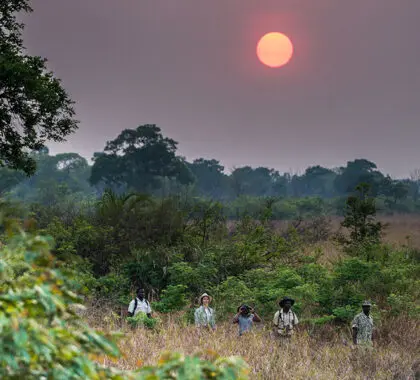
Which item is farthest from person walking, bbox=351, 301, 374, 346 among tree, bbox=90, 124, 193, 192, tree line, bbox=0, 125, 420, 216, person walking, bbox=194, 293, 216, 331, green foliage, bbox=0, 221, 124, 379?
tree, bbox=90, 124, 193, 192

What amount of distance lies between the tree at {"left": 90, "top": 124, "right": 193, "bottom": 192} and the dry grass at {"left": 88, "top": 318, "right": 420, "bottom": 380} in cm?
6063

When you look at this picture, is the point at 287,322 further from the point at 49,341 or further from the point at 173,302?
the point at 49,341

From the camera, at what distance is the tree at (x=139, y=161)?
71.1m

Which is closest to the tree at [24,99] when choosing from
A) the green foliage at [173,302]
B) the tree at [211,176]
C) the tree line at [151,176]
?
the green foliage at [173,302]

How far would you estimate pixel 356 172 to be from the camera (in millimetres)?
113000

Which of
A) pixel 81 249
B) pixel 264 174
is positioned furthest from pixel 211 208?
pixel 264 174

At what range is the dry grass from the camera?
7938mm

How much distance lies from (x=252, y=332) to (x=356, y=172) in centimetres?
10738

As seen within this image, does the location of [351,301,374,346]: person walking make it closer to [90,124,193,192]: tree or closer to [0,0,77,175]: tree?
[0,0,77,175]: tree

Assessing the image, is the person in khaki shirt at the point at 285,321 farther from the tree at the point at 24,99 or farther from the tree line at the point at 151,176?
the tree line at the point at 151,176

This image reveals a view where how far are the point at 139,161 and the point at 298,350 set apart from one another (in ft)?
211

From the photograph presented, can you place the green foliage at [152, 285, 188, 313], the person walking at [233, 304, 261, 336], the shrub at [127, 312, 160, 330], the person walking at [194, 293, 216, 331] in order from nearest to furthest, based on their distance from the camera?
1. the person walking at [233, 304, 261, 336]
2. the shrub at [127, 312, 160, 330]
3. the person walking at [194, 293, 216, 331]
4. the green foliage at [152, 285, 188, 313]

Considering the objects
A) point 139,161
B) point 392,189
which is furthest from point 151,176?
point 392,189

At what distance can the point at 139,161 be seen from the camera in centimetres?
7219
